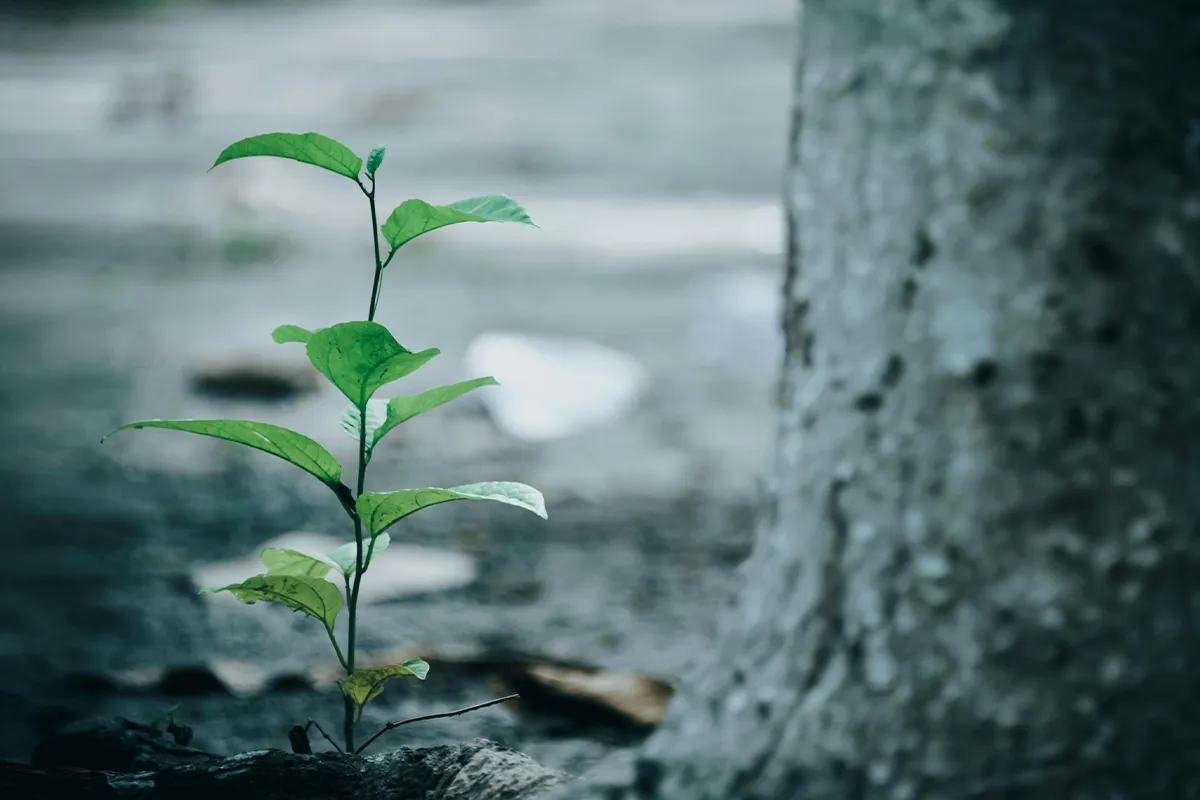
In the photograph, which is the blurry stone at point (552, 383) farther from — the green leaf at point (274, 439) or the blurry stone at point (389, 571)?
the green leaf at point (274, 439)

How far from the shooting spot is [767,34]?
728 cm

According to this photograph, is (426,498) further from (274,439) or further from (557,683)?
(557,683)

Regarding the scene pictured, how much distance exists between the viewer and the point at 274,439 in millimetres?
803

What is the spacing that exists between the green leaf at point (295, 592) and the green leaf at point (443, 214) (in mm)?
270

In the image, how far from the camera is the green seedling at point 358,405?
2.52 feet

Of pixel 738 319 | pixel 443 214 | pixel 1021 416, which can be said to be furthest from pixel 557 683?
pixel 738 319

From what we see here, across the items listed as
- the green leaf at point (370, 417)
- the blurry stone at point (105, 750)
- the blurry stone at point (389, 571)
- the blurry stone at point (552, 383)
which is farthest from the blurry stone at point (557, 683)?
the blurry stone at point (552, 383)

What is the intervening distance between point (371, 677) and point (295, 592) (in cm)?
9

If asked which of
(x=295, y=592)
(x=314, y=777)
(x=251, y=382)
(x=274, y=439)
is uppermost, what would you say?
(x=274, y=439)

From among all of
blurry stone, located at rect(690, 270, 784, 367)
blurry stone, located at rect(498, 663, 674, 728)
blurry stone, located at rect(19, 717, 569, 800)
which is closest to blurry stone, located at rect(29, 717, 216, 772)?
blurry stone, located at rect(19, 717, 569, 800)

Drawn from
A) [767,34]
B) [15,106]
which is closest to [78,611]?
[15,106]

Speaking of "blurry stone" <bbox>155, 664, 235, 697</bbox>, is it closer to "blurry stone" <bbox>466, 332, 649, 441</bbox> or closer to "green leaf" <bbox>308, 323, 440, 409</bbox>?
"green leaf" <bbox>308, 323, 440, 409</bbox>

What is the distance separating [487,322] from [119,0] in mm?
6904

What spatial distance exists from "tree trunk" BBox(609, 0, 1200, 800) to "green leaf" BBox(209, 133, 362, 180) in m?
0.36
